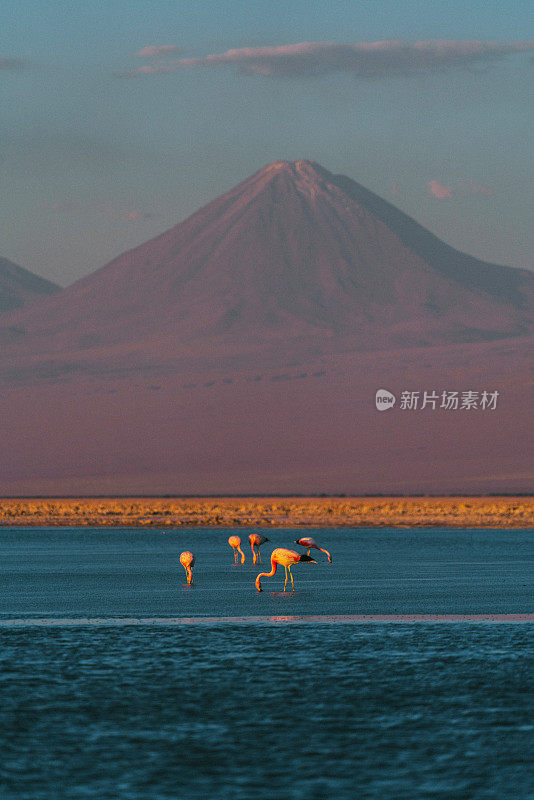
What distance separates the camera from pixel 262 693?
1853 cm

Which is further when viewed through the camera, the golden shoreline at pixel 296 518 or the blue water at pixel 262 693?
the golden shoreline at pixel 296 518

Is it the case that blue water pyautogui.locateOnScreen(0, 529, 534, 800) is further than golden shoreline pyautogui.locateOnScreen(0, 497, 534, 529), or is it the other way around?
golden shoreline pyautogui.locateOnScreen(0, 497, 534, 529)

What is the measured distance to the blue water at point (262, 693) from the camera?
1409 centimetres

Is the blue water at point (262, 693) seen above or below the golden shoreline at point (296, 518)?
below

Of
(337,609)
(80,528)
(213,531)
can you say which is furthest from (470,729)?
(80,528)

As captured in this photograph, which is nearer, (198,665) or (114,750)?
(114,750)

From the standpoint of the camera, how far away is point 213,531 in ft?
227

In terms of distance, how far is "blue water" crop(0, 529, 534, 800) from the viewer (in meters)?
14.1

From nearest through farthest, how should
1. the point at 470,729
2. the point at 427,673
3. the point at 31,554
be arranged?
the point at 470,729 → the point at 427,673 → the point at 31,554

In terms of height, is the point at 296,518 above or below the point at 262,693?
above

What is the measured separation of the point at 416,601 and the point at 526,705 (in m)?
11.5

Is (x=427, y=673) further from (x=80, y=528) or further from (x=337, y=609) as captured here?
(x=80, y=528)

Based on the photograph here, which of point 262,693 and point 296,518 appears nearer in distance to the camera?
point 262,693

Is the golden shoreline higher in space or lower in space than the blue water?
higher
